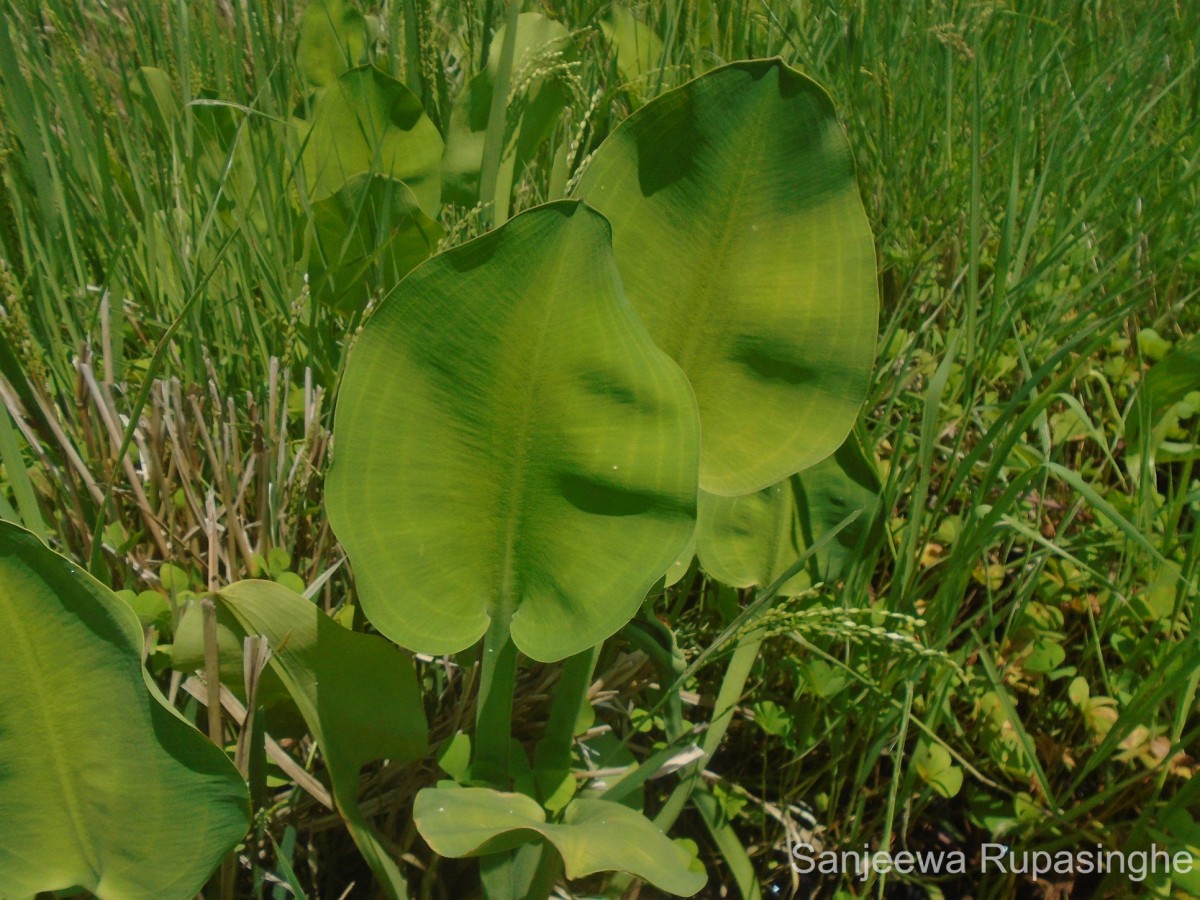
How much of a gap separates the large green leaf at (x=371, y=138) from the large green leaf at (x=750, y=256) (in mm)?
479

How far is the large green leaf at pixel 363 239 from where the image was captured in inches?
41.7

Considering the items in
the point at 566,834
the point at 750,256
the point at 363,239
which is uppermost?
the point at 750,256

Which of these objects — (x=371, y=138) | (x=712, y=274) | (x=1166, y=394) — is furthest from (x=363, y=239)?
(x=1166, y=394)

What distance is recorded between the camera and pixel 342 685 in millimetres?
717

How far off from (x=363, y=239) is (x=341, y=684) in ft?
1.79

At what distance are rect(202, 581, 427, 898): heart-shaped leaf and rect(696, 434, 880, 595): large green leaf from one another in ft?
0.94

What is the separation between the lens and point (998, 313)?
1065mm

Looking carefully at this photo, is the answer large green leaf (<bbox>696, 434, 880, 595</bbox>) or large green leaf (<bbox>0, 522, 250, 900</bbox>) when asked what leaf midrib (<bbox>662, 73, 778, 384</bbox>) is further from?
large green leaf (<bbox>0, 522, 250, 900</bbox>)

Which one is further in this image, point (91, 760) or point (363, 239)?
point (363, 239)

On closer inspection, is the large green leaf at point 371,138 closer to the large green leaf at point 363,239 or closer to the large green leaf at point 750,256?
the large green leaf at point 363,239

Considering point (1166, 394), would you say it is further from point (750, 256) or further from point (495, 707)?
point (495, 707)

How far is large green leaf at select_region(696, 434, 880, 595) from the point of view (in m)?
0.88

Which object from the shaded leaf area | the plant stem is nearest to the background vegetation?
the shaded leaf area

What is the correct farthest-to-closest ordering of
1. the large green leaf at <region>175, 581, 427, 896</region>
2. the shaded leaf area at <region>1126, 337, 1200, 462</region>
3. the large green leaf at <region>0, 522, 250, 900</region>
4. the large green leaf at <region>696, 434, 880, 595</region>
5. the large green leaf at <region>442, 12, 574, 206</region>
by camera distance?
1. the large green leaf at <region>442, 12, 574, 206</region>
2. the shaded leaf area at <region>1126, 337, 1200, 462</region>
3. the large green leaf at <region>696, 434, 880, 595</region>
4. the large green leaf at <region>175, 581, 427, 896</region>
5. the large green leaf at <region>0, 522, 250, 900</region>
